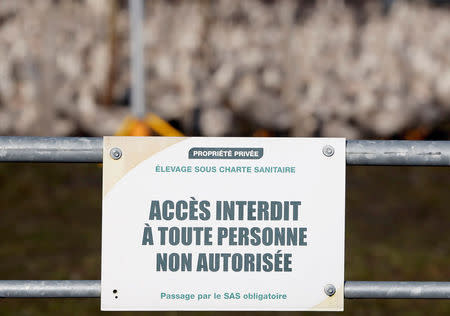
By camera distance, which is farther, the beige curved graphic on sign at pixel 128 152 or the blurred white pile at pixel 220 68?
the blurred white pile at pixel 220 68

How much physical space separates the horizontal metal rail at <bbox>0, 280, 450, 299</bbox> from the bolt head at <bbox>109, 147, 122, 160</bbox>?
0.29 m

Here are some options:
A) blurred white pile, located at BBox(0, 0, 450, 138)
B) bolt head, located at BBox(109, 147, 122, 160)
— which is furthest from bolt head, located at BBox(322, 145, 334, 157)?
blurred white pile, located at BBox(0, 0, 450, 138)

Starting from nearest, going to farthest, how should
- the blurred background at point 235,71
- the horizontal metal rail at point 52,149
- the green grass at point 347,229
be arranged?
the horizontal metal rail at point 52,149
the green grass at point 347,229
the blurred background at point 235,71

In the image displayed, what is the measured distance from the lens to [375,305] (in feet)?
14.8

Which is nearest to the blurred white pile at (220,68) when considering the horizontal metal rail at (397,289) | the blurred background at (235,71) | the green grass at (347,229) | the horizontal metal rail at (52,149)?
the blurred background at (235,71)

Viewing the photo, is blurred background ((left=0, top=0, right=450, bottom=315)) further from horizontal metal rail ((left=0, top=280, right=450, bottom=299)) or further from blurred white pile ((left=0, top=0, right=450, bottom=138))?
horizontal metal rail ((left=0, top=280, right=450, bottom=299))

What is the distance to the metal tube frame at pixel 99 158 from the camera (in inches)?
61.4

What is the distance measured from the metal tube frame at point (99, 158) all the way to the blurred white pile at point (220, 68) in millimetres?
6252

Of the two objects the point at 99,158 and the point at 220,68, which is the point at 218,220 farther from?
the point at 220,68

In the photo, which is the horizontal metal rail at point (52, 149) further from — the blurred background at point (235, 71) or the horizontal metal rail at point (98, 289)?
the blurred background at point (235, 71)

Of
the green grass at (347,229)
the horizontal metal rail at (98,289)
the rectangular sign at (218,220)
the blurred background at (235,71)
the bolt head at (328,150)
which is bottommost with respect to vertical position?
the horizontal metal rail at (98,289)

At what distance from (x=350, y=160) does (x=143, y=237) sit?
51 centimetres

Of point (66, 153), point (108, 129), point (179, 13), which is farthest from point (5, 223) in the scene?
point (66, 153)

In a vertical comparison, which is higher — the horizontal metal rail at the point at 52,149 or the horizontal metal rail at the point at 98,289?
the horizontal metal rail at the point at 52,149
